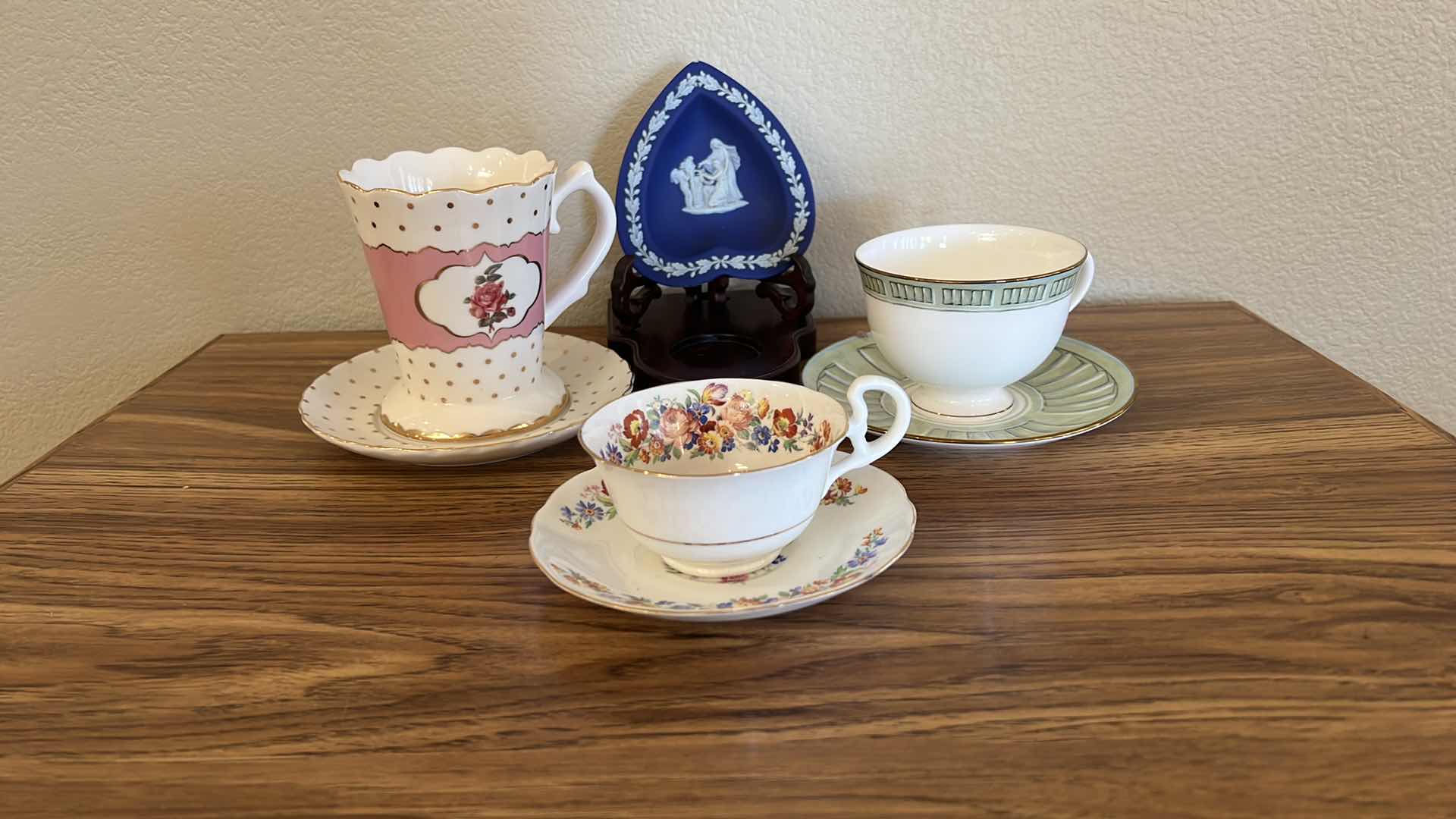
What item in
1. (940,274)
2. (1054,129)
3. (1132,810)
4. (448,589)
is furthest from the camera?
(1054,129)

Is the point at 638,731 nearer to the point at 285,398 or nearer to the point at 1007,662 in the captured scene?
the point at 1007,662

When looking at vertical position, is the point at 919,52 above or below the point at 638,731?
above

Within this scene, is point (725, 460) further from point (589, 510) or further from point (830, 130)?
point (830, 130)

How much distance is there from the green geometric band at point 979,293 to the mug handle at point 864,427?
0.13 meters

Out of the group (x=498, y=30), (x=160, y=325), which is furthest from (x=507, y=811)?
(x=160, y=325)

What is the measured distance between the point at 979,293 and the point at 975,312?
0.01 meters

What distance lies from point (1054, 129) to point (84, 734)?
852mm

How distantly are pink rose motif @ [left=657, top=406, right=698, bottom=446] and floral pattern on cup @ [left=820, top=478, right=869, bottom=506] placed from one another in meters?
0.09

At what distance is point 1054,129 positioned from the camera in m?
0.95

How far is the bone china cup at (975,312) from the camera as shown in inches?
27.8

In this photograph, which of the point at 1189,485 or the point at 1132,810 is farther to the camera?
the point at 1189,485

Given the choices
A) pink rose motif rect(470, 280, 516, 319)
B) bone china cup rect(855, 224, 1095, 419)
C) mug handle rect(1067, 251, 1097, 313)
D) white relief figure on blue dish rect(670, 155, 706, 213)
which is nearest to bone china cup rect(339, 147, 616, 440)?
pink rose motif rect(470, 280, 516, 319)

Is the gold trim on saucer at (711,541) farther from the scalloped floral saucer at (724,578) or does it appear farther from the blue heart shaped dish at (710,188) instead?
the blue heart shaped dish at (710,188)

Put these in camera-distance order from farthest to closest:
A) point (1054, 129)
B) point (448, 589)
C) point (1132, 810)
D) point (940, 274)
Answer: point (1054, 129)
point (940, 274)
point (448, 589)
point (1132, 810)
